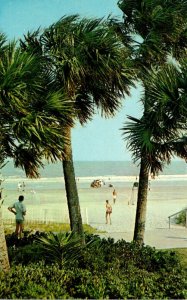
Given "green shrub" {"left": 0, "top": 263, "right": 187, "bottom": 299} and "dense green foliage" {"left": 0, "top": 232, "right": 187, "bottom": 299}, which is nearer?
"green shrub" {"left": 0, "top": 263, "right": 187, "bottom": 299}

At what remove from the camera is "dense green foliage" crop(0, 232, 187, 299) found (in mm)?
6879

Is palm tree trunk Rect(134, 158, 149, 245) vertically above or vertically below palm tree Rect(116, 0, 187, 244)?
below

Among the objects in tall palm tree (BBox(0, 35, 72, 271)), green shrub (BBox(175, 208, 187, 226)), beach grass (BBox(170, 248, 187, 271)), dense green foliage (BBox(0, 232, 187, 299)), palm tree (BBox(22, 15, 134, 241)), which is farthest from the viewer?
green shrub (BBox(175, 208, 187, 226))

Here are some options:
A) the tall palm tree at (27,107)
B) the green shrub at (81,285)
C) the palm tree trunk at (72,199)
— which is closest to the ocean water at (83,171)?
the palm tree trunk at (72,199)

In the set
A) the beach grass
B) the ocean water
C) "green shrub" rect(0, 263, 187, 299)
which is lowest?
"green shrub" rect(0, 263, 187, 299)

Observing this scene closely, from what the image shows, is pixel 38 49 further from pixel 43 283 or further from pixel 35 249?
pixel 43 283

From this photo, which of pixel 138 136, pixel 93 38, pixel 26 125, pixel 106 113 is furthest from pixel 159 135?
pixel 26 125

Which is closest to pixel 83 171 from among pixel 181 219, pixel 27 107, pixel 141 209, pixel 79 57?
pixel 181 219

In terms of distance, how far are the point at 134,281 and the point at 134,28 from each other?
8.54 meters

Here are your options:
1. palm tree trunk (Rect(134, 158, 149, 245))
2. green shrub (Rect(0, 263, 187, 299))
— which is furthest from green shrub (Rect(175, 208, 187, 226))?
green shrub (Rect(0, 263, 187, 299))

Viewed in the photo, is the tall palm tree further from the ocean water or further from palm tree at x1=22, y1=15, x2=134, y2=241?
the ocean water

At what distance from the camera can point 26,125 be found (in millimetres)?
9086

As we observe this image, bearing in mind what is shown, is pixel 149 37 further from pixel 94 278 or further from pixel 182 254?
pixel 94 278

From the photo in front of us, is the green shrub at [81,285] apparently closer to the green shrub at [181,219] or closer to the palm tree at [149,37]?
the palm tree at [149,37]
